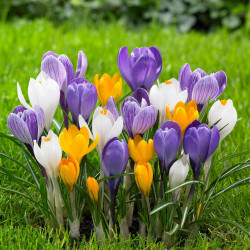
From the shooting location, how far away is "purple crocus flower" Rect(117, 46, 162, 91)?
162 centimetres

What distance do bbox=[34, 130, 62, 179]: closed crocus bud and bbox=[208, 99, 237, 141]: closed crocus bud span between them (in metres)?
0.55

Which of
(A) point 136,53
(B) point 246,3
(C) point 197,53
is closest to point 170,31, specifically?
(C) point 197,53

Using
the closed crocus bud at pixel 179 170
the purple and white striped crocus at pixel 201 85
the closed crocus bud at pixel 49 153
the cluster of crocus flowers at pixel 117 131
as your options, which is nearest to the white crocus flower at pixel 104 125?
the cluster of crocus flowers at pixel 117 131

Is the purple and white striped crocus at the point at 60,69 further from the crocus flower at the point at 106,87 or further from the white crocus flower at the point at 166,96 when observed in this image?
the white crocus flower at the point at 166,96

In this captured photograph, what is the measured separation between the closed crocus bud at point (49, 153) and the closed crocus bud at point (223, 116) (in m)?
0.55

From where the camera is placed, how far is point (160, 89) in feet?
5.41

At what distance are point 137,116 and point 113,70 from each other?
2.04m

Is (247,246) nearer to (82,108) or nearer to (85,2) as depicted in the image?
(82,108)

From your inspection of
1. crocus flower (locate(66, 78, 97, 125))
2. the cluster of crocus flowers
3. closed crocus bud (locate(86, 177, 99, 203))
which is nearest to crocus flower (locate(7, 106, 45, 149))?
the cluster of crocus flowers

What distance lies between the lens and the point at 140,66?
161 cm

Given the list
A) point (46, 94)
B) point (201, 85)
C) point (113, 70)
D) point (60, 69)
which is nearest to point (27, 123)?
point (46, 94)

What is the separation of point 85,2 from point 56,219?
4.39 m

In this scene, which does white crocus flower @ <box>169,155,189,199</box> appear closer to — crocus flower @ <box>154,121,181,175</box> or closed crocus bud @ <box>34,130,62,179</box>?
crocus flower @ <box>154,121,181,175</box>

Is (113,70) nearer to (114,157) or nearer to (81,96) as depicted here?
(81,96)
